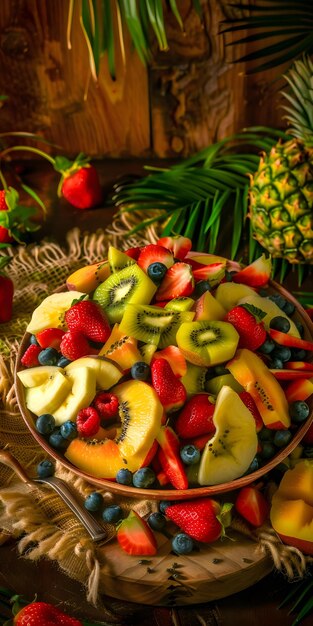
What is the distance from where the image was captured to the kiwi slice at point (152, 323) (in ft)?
5.00

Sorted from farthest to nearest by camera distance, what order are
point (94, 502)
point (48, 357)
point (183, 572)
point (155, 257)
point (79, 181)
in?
point (79, 181), point (155, 257), point (48, 357), point (94, 502), point (183, 572)

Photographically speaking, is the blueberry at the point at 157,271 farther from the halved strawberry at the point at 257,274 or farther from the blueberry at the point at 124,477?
the blueberry at the point at 124,477

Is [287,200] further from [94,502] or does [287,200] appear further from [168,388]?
[94,502]

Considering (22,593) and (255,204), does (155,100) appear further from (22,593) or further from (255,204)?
(22,593)

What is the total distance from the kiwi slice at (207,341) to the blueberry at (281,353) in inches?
4.5

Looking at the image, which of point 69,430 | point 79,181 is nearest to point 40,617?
point 69,430

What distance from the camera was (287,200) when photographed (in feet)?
6.40

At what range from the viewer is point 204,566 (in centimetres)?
136

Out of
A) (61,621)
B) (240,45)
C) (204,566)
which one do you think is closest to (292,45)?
(240,45)

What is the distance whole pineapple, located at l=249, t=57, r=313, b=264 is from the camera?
1.94 m

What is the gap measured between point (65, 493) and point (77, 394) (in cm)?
20

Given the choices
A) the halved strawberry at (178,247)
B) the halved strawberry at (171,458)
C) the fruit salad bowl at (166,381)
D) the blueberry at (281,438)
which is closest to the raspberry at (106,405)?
the fruit salad bowl at (166,381)

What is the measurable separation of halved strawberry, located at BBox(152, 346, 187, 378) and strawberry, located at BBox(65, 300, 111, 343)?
0.41 feet

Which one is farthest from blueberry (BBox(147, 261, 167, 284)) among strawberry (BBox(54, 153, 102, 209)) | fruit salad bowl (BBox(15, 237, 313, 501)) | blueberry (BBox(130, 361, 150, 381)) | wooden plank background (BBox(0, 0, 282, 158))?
wooden plank background (BBox(0, 0, 282, 158))
